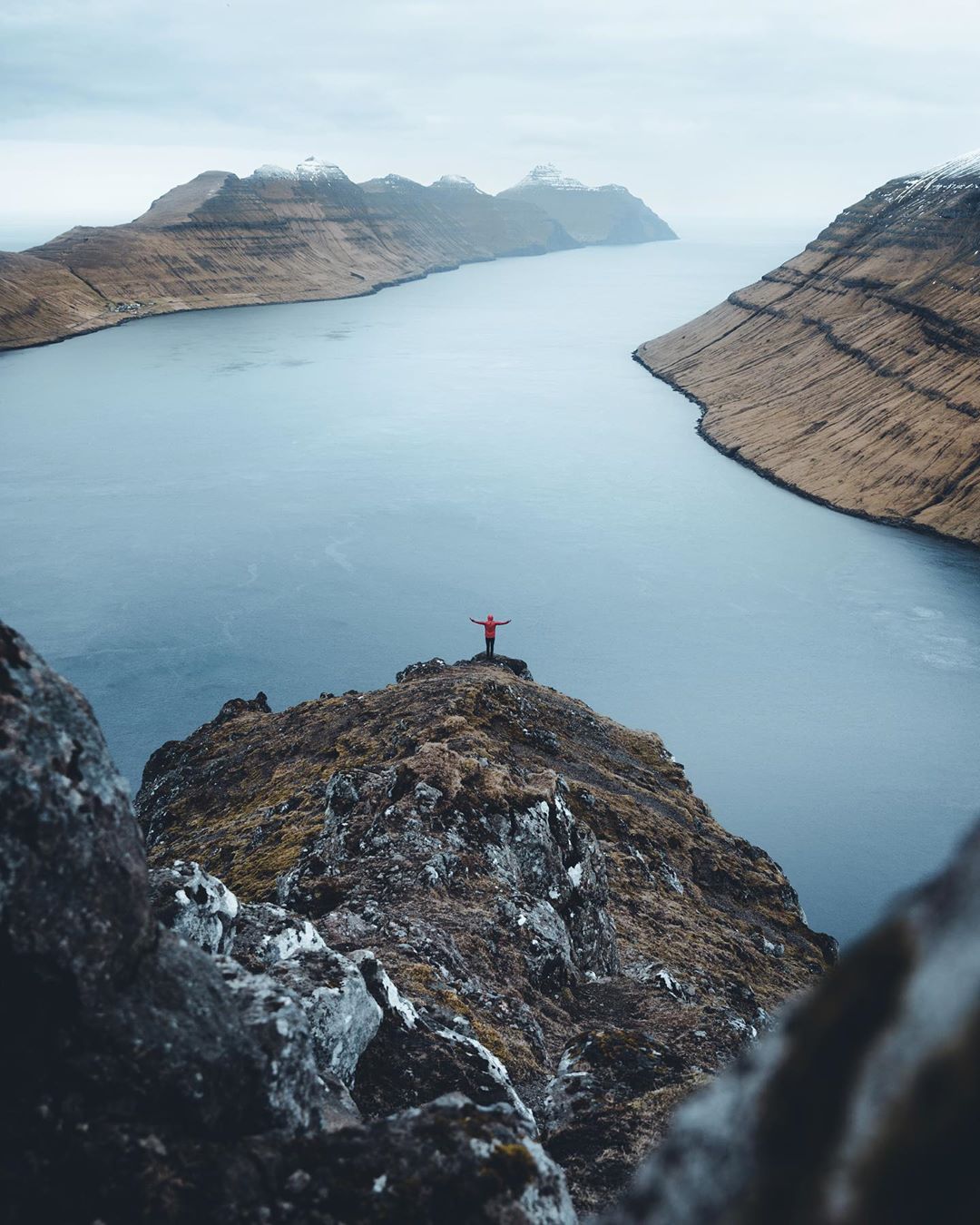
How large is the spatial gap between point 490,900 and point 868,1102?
17633mm

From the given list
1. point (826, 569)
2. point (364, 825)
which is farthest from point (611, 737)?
point (826, 569)

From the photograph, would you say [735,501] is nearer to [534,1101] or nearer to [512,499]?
[512,499]

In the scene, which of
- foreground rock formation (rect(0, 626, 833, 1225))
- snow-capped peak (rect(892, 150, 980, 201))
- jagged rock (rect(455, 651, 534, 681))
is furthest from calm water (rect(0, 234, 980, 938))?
snow-capped peak (rect(892, 150, 980, 201))

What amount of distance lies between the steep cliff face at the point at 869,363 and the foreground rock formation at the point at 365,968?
70.3m

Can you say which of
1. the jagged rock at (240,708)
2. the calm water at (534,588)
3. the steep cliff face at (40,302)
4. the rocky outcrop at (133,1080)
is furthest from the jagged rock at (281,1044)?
the steep cliff face at (40,302)

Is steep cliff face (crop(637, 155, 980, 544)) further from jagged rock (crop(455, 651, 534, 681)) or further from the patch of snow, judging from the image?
the patch of snow

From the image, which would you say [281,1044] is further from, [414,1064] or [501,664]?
[501,664]

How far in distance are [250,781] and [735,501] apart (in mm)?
75327

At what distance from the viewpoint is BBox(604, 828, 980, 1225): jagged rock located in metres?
2.99

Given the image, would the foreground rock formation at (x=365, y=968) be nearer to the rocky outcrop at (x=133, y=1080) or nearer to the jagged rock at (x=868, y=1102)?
the rocky outcrop at (x=133, y=1080)

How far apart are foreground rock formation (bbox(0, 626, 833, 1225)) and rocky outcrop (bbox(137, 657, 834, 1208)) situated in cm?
8

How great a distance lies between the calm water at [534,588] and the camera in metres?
52.8

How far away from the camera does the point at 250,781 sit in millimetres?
32438

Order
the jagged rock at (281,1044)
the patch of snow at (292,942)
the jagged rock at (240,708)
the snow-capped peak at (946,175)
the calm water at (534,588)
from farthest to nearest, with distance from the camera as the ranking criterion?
the snow-capped peak at (946,175) → the calm water at (534,588) → the jagged rock at (240,708) → the patch of snow at (292,942) → the jagged rock at (281,1044)
